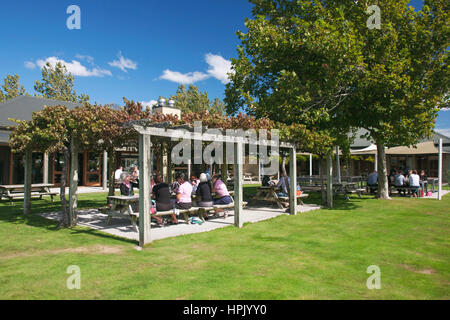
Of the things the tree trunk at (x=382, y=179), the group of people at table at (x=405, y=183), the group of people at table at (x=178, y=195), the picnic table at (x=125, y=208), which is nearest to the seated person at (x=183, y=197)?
the group of people at table at (x=178, y=195)

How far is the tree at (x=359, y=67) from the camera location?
10.9m

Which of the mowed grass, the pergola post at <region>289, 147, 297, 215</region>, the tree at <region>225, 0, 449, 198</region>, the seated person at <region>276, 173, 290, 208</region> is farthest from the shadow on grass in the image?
the tree at <region>225, 0, 449, 198</region>

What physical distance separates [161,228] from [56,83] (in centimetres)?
4123

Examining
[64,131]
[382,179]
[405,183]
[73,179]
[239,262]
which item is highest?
[64,131]

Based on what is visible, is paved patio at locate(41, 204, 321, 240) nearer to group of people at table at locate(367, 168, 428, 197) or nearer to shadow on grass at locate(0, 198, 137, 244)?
shadow on grass at locate(0, 198, 137, 244)

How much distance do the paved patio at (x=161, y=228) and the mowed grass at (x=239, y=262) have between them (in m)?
0.38

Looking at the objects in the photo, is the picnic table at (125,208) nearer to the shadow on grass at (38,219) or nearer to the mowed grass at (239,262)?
the shadow on grass at (38,219)

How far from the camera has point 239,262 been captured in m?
5.18

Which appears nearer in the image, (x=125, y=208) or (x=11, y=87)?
(x=125, y=208)

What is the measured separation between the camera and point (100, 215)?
32.5 ft

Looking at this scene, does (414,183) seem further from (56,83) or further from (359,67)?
(56,83)

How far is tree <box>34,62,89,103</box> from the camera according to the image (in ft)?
134

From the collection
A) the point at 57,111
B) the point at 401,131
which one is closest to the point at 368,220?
the point at 401,131

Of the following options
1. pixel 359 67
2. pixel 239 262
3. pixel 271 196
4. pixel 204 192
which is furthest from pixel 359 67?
pixel 239 262
